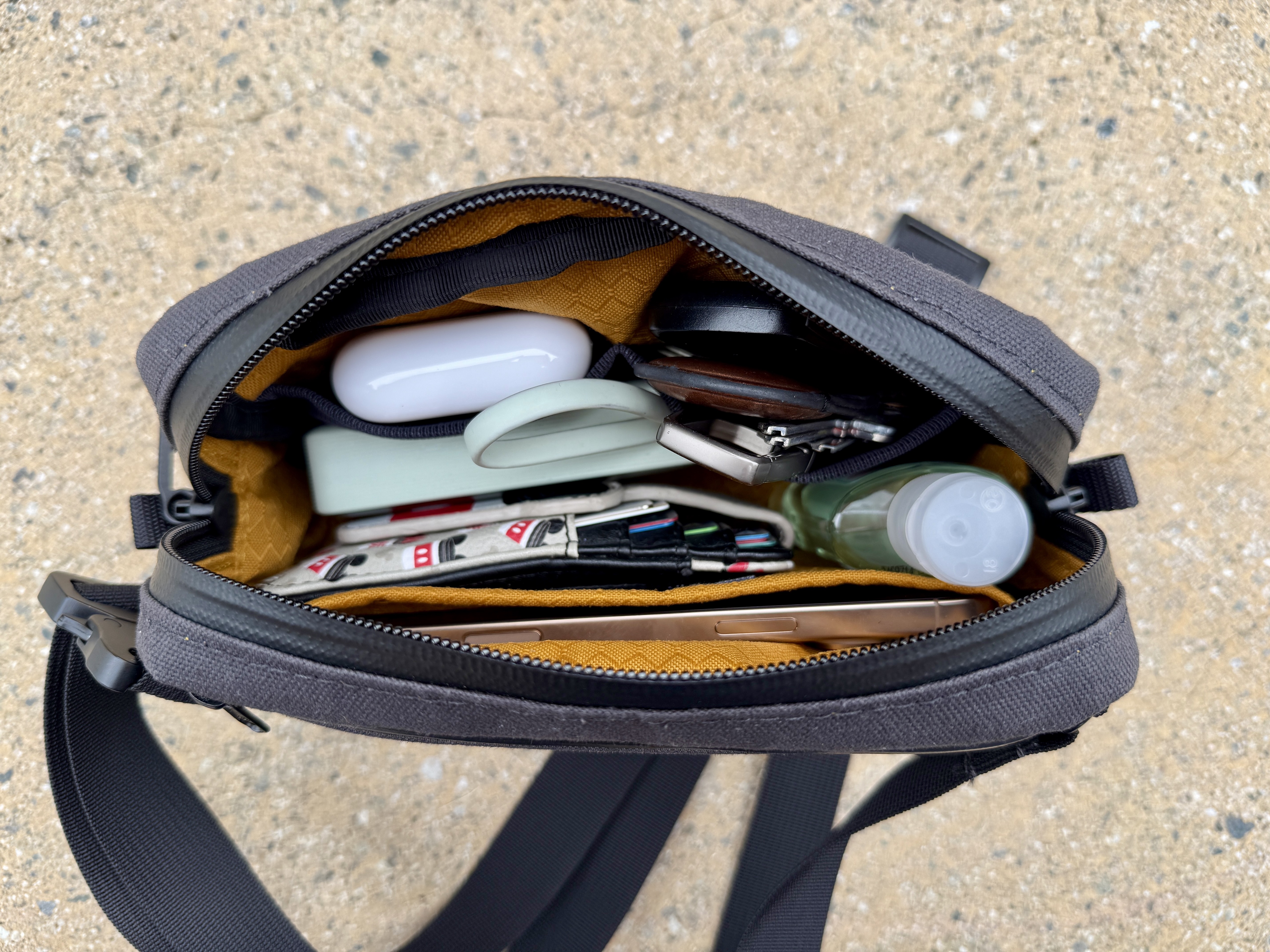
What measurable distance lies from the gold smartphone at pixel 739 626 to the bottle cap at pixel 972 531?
0.10 feet

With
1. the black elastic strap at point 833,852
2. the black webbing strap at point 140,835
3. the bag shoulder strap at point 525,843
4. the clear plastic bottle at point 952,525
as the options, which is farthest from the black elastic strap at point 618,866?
the clear plastic bottle at point 952,525

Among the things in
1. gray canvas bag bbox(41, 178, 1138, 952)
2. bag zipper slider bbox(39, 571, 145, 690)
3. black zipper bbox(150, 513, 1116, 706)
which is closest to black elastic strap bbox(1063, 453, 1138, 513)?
gray canvas bag bbox(41, 178, 1138, 952)

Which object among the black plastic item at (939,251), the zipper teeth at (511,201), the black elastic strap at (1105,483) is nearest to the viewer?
the zipper teeth at (511,201)

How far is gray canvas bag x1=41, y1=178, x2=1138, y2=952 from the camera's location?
388mm

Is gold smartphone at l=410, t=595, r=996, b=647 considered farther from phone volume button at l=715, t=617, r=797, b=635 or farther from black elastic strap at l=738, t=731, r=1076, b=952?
black elastic strap at l=738, t=731, r=1076, b=952

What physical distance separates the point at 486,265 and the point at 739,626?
254 millimetres

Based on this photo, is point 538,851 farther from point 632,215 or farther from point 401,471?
point 632,215

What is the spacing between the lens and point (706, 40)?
0.72 m

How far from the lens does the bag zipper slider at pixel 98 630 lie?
429 millimetres

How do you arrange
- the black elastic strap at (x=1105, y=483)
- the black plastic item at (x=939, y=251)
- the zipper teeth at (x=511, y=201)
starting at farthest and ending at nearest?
the black plastic item at (x=939, y=251) → the black elastic strap at (x=1105, y=483) → the zipper teeth at (x=511, y=201)

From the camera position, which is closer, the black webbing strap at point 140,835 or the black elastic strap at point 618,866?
the black webbing strap at point 140,835

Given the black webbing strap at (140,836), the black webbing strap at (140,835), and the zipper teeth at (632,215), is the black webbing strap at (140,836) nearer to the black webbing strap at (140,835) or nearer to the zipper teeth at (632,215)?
the black webbing strap at (140,835)

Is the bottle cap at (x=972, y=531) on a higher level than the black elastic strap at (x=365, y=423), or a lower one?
lower

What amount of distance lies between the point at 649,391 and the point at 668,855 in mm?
537
